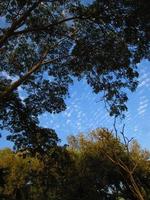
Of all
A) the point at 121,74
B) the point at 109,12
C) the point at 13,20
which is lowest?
the point at 121,74

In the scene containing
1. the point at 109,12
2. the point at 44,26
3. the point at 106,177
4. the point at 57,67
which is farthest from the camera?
the point at 106,177

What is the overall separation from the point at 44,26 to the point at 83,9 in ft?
7.49

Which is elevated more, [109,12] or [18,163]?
[18,163]

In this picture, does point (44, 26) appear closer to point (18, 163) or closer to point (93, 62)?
point (93, 62)

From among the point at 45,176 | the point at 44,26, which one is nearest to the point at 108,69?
the point at 44,26

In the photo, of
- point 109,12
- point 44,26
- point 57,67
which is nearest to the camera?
point 109,12

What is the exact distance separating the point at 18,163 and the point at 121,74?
111 feet

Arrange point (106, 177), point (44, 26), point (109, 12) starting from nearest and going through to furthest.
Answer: point (109, 12)
point (44, 26)
point (106, 177)

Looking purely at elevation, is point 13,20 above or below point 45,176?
above

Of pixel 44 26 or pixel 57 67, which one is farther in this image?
pixel 57 67

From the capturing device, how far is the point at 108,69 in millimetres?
22766

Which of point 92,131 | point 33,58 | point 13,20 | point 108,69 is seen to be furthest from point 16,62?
point 92,131

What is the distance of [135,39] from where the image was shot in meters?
21.0

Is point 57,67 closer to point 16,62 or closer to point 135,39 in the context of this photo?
point 16,62
